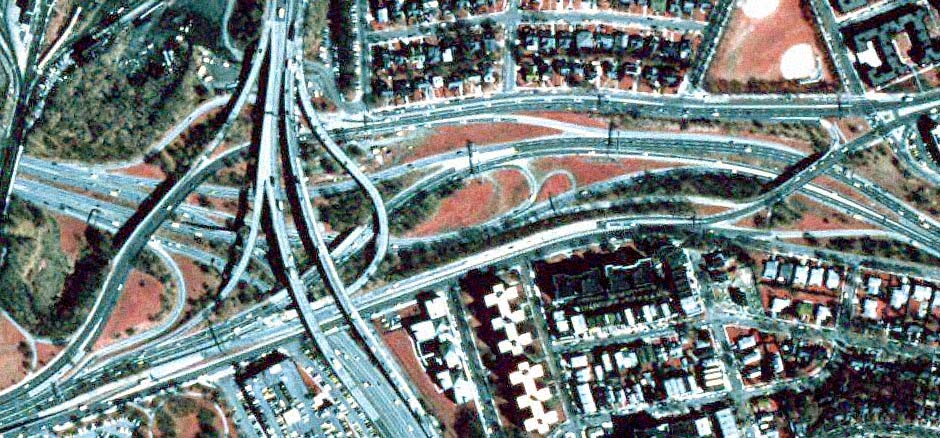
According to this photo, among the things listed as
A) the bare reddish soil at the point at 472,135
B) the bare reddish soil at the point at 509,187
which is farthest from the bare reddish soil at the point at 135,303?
the bare reddish soil at the point at 509,187

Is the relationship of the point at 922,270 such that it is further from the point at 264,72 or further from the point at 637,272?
the point at 264,72

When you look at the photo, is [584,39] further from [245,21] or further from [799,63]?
[245,21]

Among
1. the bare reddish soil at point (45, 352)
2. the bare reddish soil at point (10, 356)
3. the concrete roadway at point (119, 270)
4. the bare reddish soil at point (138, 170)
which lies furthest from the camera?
the bare reddish soil at point (45, 352)

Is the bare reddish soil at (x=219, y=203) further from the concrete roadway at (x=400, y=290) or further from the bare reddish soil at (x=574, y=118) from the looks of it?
the bare reddish soil at (x=574, y=118)

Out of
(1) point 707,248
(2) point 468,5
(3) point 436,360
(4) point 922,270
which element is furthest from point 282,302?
(4) point 922,270

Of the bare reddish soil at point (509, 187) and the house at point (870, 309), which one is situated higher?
the bare reddish soil at point (509, 187)

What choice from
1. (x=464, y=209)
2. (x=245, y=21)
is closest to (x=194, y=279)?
(x=245, y=21)
